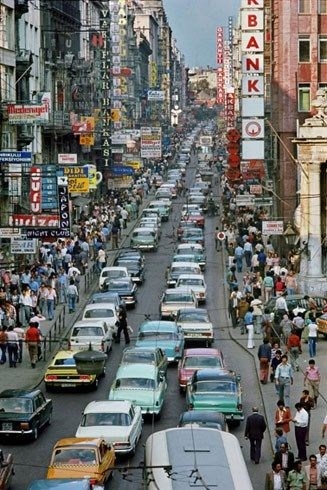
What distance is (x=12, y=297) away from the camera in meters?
50.5

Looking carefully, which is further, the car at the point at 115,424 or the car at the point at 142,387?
Result: the car at the point at 142,387

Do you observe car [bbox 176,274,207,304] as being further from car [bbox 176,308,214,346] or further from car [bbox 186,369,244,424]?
car [bbox 186,369,244,424]

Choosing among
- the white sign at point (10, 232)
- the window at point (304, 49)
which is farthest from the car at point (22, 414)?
the window at point (304, 49)

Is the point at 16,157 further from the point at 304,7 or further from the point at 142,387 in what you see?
the point at 304,7

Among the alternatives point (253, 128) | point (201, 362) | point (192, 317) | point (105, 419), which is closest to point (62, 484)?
point (105, 419)

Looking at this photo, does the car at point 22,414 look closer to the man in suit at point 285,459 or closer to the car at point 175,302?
the man in suit at point 285,459

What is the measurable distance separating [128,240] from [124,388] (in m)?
48.1

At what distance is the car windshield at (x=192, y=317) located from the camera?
47316mm

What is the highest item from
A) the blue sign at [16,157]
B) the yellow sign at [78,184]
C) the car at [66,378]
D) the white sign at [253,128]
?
the white sign at [253,128]

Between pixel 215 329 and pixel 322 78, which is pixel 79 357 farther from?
pixel 322 78

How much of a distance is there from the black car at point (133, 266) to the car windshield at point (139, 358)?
23978 millimetres

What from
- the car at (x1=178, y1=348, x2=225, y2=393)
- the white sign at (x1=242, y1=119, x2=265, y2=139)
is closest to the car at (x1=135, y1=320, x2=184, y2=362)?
the car at (x1=178, y1=348, x2=225, y2=393)

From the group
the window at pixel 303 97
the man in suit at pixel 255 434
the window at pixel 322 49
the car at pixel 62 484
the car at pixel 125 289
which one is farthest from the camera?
the window at pixel 303 97

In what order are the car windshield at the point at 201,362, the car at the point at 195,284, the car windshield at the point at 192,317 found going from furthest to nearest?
the car at the point at 195,284, the car windshield at the point at 192,317, the car windshield at the point at 201,362
